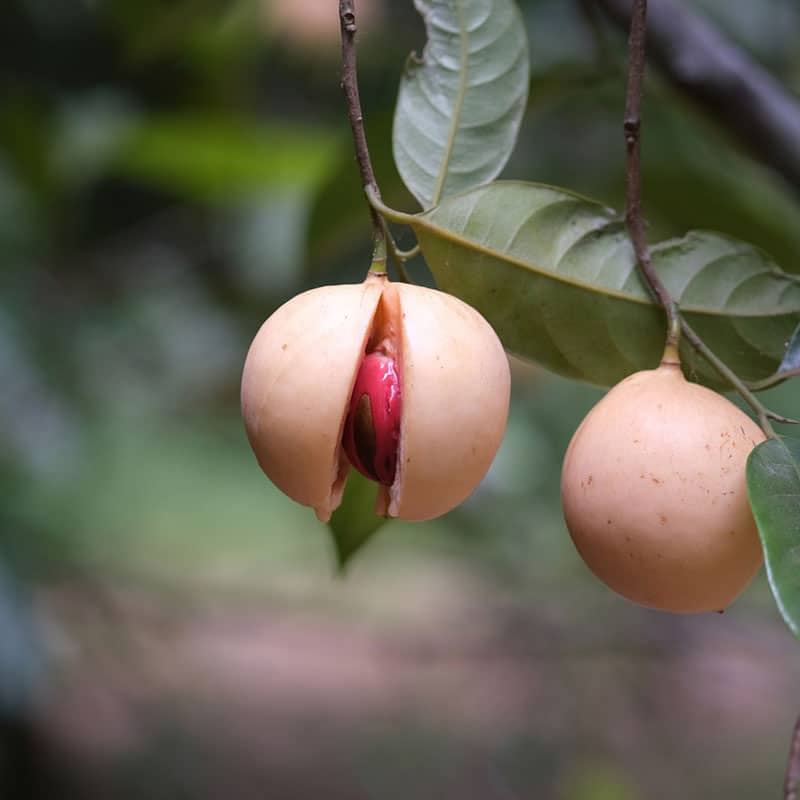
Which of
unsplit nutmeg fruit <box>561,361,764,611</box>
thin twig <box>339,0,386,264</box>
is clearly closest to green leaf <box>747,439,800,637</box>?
unsplit nutmeg fruit <box>561,361,764,611</box>

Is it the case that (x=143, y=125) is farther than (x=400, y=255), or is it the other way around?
(x=143, y=125)

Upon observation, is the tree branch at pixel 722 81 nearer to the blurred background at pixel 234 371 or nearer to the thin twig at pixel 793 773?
the blurred background at pixel 234 371

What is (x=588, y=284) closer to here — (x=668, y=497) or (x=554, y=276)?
(x=554, y=276)

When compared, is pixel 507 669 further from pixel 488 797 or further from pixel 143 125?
pixel 143 125

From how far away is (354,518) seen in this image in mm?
739

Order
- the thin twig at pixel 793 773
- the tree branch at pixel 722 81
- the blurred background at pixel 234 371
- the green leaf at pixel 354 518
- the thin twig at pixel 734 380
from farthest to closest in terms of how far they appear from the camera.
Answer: the blurred background at pixel 234 371, the tree branch at pixel 722 81, the green leaf at pixel 354 518, the thin twig at pixel 734 380, the thin twig at pixel 793 773

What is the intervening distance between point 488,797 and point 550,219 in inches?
108

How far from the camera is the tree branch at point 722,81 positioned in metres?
0.84

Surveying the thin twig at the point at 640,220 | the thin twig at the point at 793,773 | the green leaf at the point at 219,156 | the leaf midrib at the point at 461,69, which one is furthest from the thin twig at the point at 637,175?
the green leaf at the point at 219,156

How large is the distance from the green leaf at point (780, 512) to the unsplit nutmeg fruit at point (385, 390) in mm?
128

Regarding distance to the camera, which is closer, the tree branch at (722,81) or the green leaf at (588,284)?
the green leaf at (588,284)

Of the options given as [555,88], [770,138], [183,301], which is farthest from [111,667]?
[770,138]

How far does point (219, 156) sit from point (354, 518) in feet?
3.10

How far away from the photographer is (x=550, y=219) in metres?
0.62
